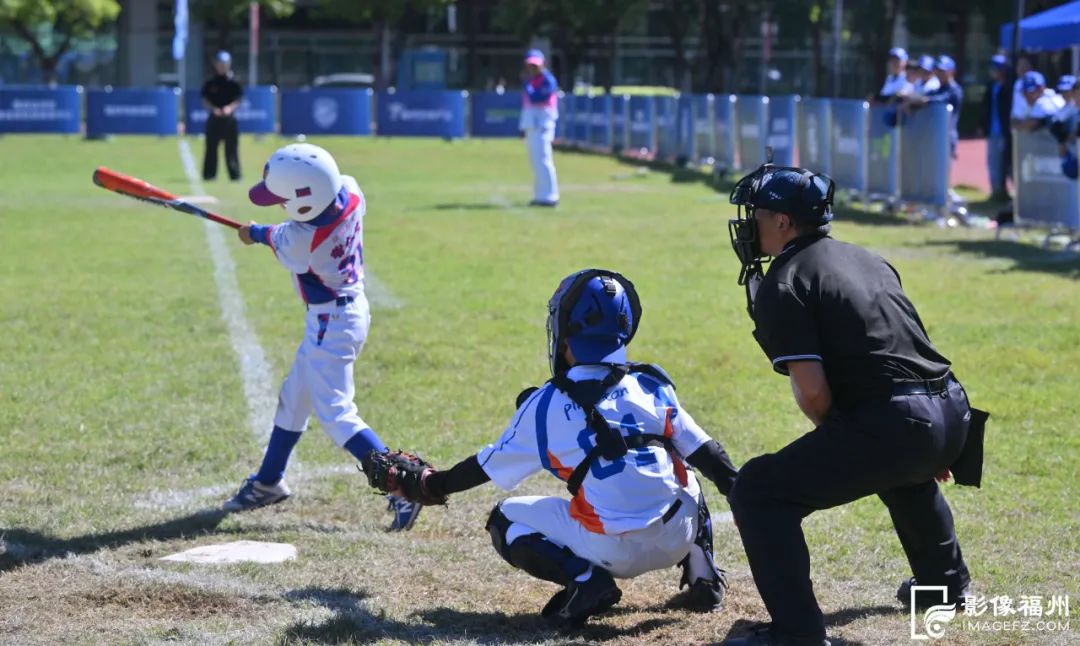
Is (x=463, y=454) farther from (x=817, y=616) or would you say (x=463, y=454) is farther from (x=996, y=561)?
(x=817, y=616)

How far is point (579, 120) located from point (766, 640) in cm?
3613

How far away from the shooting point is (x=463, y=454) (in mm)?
7496

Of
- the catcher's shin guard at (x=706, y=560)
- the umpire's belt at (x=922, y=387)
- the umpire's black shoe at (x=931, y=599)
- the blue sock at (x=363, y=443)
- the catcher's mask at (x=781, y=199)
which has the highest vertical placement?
the catcher's mask at (x=781, y=199)

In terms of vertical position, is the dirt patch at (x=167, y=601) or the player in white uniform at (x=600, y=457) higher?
the player in white uniform at (x=600, y=457)

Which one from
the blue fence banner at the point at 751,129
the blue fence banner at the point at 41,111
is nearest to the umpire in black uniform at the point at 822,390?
the blue fence banner at the point at 751,129

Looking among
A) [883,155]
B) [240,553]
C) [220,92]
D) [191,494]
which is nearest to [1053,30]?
[883,155]

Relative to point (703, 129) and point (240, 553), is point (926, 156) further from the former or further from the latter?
point (240, 553)

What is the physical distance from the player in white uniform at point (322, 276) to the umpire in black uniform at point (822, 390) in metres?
2.09

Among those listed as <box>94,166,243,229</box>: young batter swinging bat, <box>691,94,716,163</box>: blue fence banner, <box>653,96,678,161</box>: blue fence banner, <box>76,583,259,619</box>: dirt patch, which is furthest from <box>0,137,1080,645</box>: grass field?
<box>653,96,678,161</box>: blue fence banner

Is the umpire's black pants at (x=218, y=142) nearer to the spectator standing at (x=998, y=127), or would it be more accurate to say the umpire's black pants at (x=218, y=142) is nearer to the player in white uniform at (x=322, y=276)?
the spectator standing at (x=998, y=127)

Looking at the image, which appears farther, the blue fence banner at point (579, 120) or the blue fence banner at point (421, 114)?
the blue fence banner at point (421, 114)

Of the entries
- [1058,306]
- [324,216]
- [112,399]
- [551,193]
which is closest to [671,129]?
[551,193]

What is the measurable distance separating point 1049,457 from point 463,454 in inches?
115

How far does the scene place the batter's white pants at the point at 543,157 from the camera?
2012cm
